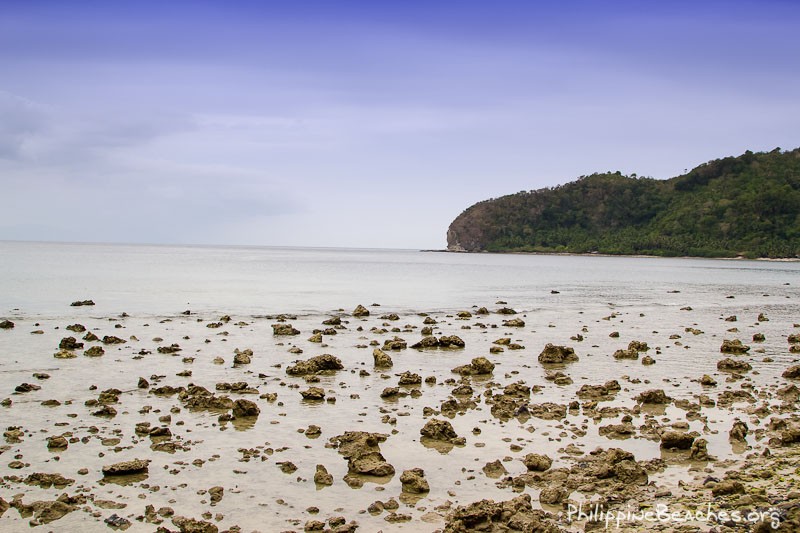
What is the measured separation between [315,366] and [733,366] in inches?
577

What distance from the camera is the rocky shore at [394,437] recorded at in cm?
1016

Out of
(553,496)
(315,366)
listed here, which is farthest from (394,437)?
(315,366)

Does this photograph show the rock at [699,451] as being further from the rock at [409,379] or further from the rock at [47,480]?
the rock at [47,480]

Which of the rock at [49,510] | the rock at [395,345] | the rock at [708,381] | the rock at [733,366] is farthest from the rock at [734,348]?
the rock at [49,510]

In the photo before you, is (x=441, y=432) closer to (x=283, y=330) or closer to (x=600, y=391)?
(x=600, y=391)

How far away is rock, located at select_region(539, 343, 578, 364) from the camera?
80.2ft

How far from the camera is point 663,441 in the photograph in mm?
13633

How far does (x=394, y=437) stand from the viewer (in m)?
14.5

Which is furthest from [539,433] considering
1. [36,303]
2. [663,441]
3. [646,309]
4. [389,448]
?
[36,303]

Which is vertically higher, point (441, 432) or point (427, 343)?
point (441, 432)

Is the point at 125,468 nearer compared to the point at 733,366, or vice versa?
the point at 125,468

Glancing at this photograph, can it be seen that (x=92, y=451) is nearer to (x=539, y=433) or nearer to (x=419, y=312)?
(x=539, y=433)

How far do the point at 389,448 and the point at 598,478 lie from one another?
4300 millimetres

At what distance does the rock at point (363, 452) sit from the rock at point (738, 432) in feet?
24.7
